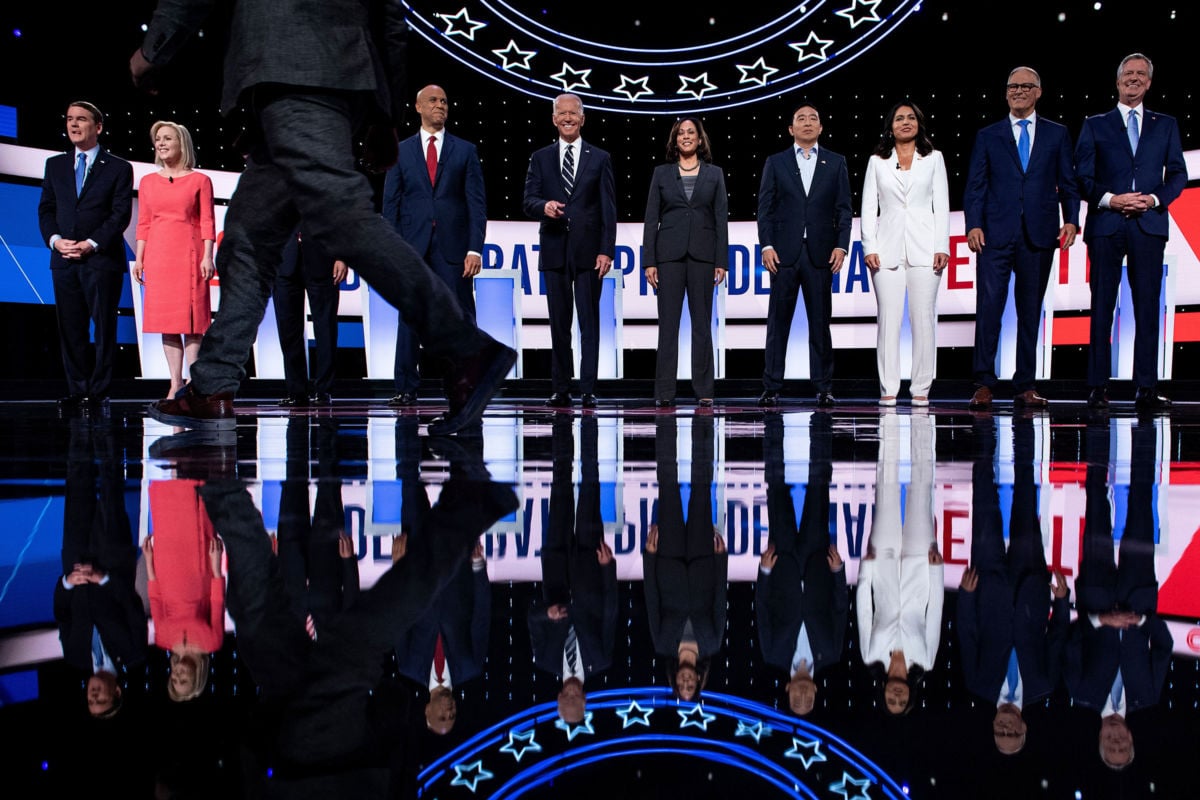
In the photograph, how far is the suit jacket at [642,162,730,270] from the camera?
513 centimetres

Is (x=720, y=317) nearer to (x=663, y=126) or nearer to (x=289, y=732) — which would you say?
(x=663, y=126)

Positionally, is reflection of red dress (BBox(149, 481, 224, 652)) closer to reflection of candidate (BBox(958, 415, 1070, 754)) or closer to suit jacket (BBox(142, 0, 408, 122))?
reflection of candidate (BBox(958, 415, 1070, 754))

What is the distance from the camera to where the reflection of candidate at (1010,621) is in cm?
53

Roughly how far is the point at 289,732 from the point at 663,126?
9281 mm

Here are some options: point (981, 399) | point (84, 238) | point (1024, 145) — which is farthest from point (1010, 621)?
point (84, 238)

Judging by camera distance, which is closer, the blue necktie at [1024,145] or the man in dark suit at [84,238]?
the blue necktie at [1024,145]

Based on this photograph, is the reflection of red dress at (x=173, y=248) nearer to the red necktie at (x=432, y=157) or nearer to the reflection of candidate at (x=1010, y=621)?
the red necktie at (x=432, y=157)

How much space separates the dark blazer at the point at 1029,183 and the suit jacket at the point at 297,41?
3573mm

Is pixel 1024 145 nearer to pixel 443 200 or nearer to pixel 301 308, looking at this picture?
pixel 443 200

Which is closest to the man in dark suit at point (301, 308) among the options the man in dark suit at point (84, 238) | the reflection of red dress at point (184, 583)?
the man in dark suit at point (84, 238)

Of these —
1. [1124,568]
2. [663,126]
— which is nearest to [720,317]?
[663,126]

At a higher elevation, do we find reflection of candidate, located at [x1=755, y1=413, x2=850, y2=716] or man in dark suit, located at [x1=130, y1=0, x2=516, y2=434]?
man in dark suit, located at [x1=130, y1=0, x2=516, y2=434]

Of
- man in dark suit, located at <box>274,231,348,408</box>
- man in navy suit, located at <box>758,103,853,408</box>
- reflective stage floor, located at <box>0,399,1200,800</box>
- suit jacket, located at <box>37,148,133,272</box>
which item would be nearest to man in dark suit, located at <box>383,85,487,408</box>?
man in dark suit, located at <box>274,231,348,408</box>

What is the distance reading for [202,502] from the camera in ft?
4.16
